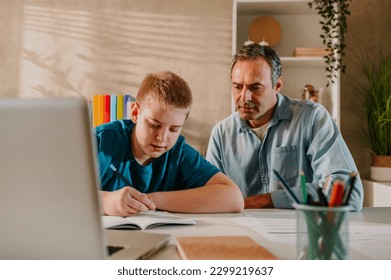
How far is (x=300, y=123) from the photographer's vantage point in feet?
5.23

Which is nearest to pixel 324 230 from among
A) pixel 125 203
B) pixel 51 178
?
pixel 51 178

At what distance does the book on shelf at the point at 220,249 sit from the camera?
0.58 meters

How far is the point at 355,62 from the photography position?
7.79ft

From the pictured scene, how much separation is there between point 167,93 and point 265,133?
1.86ft

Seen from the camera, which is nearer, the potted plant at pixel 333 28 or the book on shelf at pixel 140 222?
the book on shelf at pixel 140 222

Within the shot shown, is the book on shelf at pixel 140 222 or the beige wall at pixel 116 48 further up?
the beige wall at pixel 116 48

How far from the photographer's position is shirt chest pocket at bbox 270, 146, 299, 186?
159 centimetres

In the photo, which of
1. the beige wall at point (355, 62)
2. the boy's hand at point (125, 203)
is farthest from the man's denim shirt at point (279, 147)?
the beige wall at point (355, 62)

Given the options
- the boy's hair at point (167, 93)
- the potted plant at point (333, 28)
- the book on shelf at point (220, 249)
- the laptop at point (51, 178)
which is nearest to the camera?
the laptop at point (51, 178)

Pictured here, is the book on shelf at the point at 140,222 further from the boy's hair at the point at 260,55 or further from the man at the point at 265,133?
the boy's hair at the point at 260,55

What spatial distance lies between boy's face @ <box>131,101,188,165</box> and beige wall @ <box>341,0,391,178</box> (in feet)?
4.80

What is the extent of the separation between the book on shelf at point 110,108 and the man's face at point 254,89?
0.80 metres

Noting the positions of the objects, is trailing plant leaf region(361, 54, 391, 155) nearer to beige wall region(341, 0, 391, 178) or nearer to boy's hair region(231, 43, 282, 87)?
beige wall region(341, 0, 391, 178)

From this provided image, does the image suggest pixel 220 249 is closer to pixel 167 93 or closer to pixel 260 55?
pixel 167 93
